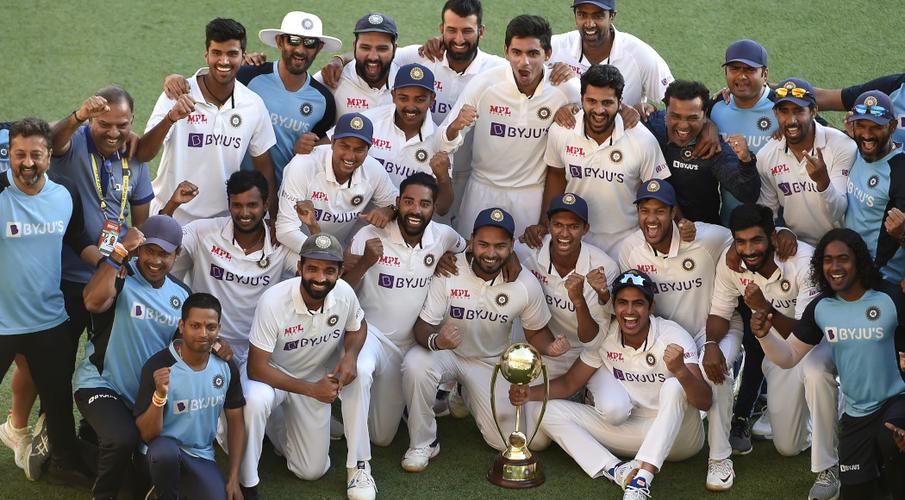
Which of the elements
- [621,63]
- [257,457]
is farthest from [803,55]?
[257,457]

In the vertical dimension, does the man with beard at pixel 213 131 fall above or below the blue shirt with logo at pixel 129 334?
above

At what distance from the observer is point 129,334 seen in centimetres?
754

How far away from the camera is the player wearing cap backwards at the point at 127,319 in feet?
24.3

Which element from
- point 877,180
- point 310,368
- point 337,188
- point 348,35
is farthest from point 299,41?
point 348,35

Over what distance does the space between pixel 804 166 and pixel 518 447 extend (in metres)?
2.50

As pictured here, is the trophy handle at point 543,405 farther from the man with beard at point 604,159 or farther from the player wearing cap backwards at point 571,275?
the man with beard at point 604,159

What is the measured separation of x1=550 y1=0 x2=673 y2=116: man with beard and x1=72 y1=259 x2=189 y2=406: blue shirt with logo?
3.36 metres

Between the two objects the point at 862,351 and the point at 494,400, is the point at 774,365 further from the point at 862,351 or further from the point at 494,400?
the point at 494,400

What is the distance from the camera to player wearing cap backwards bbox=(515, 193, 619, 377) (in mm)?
8367

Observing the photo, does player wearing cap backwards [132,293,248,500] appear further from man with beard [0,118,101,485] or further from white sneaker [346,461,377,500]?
white sneaker [346,461,377,500]

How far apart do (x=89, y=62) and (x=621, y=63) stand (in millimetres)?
6347

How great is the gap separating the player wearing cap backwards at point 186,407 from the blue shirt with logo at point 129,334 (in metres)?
0.16

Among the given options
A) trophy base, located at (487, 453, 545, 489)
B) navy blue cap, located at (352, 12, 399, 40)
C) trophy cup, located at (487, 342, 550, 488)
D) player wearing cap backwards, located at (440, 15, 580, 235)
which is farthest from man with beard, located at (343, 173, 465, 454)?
navy blue cap, located at (352, 12, 399, 40)

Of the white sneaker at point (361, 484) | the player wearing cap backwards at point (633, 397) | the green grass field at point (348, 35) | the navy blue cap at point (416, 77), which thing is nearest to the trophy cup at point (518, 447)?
the player wearing cap backwards at point (633, 397)
